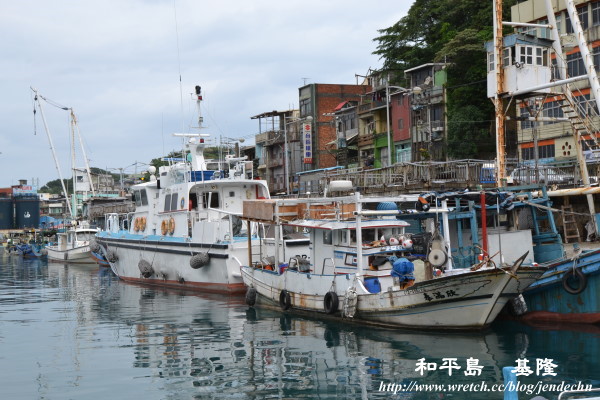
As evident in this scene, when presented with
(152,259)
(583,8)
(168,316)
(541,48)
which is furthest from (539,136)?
(168,316)

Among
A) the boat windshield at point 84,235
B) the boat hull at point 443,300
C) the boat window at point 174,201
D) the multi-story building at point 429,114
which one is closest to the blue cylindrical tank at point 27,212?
the boat windshield at point 84,235

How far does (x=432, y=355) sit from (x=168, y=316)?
1113 cm

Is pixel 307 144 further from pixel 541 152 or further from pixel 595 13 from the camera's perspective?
pixel 595 13

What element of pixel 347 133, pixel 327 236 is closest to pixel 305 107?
pixel 347 133

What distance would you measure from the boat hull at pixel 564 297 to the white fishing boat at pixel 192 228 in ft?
35.1

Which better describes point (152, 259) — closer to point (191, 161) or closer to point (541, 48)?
point (191, 161)

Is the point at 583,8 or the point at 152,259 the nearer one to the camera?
the point at 152,259

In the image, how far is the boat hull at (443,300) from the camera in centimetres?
1722

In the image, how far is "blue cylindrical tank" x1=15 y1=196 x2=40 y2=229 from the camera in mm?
108625

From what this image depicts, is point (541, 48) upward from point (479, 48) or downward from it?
downward

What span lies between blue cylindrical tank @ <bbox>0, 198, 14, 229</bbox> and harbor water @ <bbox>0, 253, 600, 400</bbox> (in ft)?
299

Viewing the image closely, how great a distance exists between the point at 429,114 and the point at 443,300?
34.8 metres

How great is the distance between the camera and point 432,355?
52.3 ft

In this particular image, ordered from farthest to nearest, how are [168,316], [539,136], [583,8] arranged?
1. [539,136]
2. [583,8]
3. [168,316]
